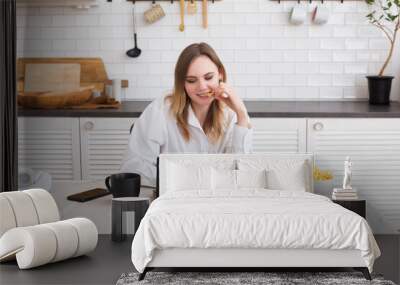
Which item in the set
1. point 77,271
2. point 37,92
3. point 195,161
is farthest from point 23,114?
point 77,271

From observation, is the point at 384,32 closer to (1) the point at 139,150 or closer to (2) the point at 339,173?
(2) the point at 339,173

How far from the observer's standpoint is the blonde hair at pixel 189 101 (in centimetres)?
658

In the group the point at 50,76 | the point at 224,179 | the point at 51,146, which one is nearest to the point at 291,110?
the point at 224,179

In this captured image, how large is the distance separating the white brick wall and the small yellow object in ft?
2.80

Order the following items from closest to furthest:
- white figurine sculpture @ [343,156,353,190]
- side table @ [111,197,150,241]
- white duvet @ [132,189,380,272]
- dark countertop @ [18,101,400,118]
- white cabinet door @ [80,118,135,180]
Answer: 1. white duvet @ [132,189,380,272]
2. side table @ [111,197,150,241]
3. white figurine sculpture @ [343,156,353,190]
4. dark countertop @ [18,101,400,118]
5. white cabinet door @ [80,118,135,180]

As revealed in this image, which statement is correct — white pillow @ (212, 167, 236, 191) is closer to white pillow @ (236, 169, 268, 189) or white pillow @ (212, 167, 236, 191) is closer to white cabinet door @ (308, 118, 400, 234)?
white pillow @ (236, 169, 268, 189)

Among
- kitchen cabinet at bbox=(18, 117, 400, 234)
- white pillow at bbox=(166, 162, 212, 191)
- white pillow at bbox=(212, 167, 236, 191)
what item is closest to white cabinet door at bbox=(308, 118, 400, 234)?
kitchen cabinet at bbox=(18, 117, 400, 234)

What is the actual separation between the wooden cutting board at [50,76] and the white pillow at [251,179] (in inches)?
77.7

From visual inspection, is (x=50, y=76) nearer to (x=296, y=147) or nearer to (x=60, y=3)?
(x=60, y=3)

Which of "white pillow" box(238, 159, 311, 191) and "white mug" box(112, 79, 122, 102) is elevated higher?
"white mug" box(112, 79, 122, 102)

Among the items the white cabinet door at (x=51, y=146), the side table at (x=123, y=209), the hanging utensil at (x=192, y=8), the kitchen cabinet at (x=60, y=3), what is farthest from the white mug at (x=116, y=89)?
the side table at (x=123, y=209)

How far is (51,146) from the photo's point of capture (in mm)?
6836

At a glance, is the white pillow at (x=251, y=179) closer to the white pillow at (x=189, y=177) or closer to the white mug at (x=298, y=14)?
the white pillow at (x=189, y=177)

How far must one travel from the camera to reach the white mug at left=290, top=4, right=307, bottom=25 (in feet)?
23.2
